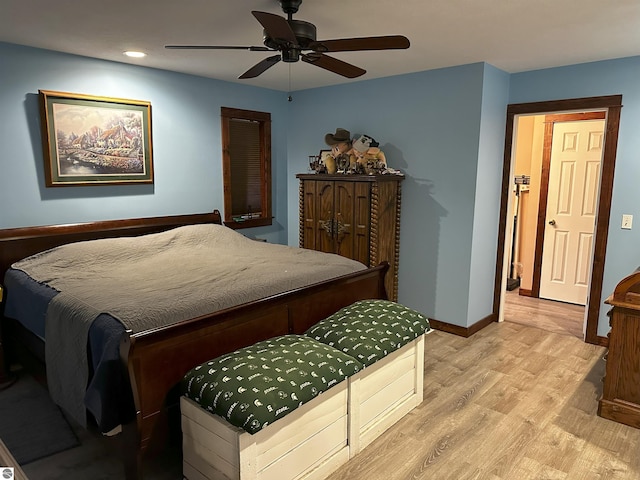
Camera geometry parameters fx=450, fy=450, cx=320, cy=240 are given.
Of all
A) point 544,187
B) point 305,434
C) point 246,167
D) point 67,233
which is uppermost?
point 246,167

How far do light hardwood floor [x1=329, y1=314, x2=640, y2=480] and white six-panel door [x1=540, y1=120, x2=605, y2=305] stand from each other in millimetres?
1370

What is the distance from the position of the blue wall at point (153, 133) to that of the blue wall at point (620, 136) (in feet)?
9.78

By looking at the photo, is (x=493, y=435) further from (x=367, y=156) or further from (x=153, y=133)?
(x=153, y=133)

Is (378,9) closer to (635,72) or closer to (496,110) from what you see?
(496,110)

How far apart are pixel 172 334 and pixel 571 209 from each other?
4567 mm

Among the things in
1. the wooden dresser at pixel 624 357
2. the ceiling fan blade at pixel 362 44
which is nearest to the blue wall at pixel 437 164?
the wooden dresser at pixel 624 357

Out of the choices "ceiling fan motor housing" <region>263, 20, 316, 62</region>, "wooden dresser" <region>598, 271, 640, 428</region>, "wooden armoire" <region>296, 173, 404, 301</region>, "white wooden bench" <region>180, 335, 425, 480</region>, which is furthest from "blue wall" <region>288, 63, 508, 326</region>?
"ceiling fan motor housing" <region>263, 20, 316, 62</region>

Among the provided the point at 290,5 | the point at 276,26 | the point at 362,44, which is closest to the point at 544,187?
the point at 362,44

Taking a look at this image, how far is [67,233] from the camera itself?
3617 mm

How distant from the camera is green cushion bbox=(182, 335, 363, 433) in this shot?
1.84 metres

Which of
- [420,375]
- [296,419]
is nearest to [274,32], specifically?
[296,419]

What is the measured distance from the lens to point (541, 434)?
2.62 meters

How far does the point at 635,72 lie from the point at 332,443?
3583 mm

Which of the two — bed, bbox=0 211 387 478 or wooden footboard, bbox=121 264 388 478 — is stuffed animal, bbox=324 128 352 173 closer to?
bed, bbox=0 211 387 478
